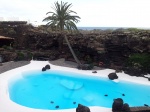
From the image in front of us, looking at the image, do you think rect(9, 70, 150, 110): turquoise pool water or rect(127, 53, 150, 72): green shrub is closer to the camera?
rect(9, 70, 150, 110): turquoise pool water

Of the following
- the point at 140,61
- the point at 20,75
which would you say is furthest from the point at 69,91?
the point at 140,61

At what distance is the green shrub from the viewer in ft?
76.0

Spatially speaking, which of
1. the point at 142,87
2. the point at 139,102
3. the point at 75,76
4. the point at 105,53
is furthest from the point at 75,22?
the point at 139,102

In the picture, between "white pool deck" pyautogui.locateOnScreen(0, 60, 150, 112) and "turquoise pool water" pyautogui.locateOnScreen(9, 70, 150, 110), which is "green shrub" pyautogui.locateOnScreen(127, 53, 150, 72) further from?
"turquoise pool water" pyautogui.locateOnScreen(9, 70, 150, 110)

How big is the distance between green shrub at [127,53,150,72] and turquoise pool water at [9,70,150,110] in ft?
13.4

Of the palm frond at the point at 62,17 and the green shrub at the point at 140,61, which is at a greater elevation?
the palm frond at the point at 62,17

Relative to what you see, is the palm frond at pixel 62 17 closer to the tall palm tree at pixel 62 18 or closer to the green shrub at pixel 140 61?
the tall palm tree at pixel 62 18

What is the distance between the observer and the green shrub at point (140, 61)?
76.0ft

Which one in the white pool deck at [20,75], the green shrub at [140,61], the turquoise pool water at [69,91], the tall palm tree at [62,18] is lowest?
the turquoise pool water at [69,91]

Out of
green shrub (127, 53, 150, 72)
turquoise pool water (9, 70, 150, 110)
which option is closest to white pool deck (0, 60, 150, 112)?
turquoise pool water (9, 70, 150, 110)

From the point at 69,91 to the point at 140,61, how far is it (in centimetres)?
999

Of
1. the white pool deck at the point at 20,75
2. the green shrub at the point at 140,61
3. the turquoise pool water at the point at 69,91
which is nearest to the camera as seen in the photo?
the white pool deck at the point at 20,75

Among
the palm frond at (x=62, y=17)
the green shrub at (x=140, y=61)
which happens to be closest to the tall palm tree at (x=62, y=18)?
the palm frond at (x=62, y=17)

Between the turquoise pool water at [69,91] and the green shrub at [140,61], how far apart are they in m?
4.08
